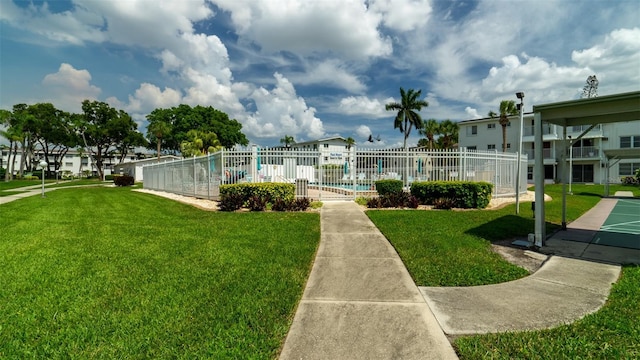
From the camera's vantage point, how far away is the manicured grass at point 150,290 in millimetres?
2885

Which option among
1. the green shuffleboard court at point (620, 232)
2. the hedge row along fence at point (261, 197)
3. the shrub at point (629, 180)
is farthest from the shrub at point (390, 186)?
the shrub at point (629, 180)

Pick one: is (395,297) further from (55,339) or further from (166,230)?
(166,230)

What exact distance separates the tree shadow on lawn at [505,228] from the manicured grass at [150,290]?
4.23 m

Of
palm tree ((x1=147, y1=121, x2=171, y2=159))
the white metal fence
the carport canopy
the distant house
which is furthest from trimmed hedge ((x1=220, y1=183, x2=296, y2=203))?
palm tree ((x1=147, y1=121, x2=171, y2=159))

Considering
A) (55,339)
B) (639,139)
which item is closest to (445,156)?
(55,339)

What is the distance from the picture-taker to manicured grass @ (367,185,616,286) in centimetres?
479

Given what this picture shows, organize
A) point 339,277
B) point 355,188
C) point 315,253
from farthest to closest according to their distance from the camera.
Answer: point 355,188, point 315,253, point 339,277

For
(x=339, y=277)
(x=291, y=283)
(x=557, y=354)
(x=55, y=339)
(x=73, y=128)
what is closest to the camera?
(x=557, y=354)

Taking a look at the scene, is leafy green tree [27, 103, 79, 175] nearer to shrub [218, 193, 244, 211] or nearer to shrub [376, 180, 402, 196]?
shrub [218, 193, 244, 211]

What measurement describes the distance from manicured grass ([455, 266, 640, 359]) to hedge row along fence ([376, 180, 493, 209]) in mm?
8265

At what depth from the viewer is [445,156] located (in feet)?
46.0

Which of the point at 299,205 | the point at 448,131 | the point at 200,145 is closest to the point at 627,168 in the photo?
the point at 448,131

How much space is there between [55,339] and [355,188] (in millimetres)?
11402

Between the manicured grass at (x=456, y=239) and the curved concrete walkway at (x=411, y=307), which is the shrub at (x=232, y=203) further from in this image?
the curved concrete walkway at (x=411, y=307)
